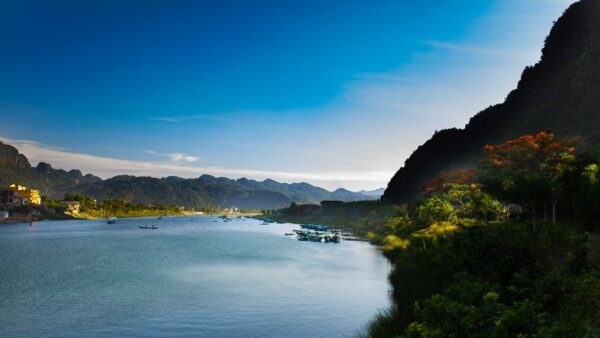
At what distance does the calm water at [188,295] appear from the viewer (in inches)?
1528

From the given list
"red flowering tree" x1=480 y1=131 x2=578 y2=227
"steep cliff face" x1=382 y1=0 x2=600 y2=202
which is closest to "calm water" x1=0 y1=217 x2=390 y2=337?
"red flowering tree" x1=480 y1=131 x2=578 y2=227

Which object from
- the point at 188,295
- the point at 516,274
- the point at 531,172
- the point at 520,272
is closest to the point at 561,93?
the point at 531,172

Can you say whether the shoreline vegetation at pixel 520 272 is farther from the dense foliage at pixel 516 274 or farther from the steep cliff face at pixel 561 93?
the steep cliff face at pixel 561 93

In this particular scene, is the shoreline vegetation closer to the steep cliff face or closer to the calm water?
the calm water

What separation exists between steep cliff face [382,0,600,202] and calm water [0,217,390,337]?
63.3 metres

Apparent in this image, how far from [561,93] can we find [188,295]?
12240 centimetres

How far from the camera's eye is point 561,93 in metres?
131

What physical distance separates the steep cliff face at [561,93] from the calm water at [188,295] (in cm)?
6334

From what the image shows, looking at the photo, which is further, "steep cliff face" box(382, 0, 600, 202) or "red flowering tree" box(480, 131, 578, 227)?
"steep cliff face" box(382, 0, 600, 202)

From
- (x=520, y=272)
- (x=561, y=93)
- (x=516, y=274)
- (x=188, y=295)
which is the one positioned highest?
(x=561, y=93)

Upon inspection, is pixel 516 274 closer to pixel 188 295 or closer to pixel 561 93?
pixel 188 295

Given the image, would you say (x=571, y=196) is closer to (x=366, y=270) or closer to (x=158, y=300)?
(x=366, y=270)

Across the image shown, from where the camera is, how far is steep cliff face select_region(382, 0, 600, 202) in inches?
4400

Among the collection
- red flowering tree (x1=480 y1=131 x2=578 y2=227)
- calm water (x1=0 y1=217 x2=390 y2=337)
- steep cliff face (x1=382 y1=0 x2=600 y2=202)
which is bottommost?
calm water (x1=0 y1=217 x2=390 y2=337)
